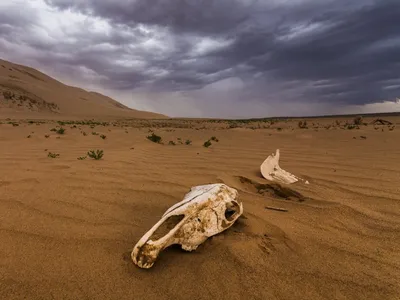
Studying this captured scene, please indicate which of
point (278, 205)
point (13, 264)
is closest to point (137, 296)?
point (13, 264)

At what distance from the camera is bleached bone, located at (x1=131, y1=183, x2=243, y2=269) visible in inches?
79.9

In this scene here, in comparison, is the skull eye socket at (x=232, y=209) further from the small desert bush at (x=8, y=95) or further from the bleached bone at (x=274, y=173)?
the small desert bush at (x=8, y=95)

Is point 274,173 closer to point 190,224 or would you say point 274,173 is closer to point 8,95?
point 190,224

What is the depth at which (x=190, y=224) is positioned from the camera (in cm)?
221

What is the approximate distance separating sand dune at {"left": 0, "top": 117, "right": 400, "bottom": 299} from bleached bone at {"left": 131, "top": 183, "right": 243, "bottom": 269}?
98 mm

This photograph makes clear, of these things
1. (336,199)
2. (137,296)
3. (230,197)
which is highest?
(230,197)

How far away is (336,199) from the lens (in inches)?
132

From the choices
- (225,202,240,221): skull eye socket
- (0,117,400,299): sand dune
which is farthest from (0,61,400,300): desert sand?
(225,202,240,221): skull eye socket

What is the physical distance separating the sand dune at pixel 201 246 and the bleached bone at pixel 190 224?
3.8 inches

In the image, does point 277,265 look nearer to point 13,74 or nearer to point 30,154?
point 30,154

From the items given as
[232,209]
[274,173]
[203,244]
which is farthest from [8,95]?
[203,244]

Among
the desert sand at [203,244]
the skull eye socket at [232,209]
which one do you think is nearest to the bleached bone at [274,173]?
the desert sand at [203,244]

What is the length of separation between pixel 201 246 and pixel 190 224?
0.78ft

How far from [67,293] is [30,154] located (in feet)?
15.3
